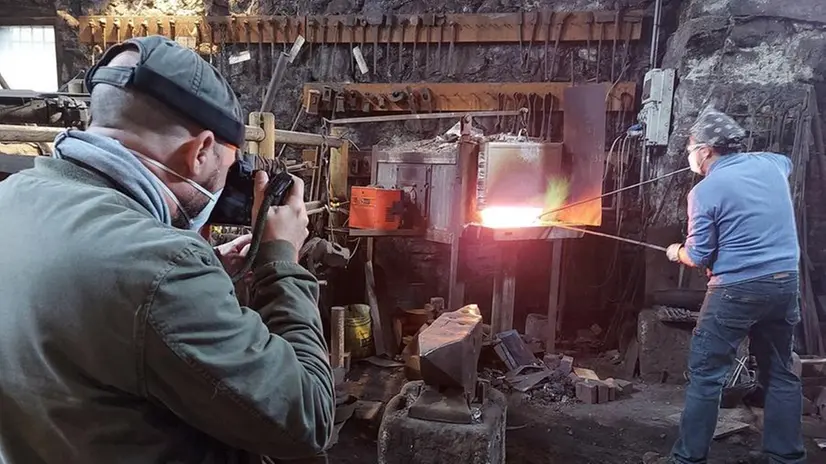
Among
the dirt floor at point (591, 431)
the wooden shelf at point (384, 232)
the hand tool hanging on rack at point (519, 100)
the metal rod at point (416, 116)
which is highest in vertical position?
the hand tool hanging on rack at point (519, 100)

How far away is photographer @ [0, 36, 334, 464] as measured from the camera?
0.79 m

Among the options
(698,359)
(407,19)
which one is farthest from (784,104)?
(407,19)

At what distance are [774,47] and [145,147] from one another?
17.2 feet

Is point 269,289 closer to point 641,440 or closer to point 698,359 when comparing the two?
point 698,359

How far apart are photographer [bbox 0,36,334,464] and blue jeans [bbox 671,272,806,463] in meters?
2.69

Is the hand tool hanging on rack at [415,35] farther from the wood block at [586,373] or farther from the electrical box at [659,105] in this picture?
the wood block at [586,373]

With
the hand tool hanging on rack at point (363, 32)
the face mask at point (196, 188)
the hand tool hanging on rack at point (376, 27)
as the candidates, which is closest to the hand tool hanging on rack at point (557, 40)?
the hand tool hanging on rack at point (376, 27)

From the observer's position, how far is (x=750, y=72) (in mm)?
4859

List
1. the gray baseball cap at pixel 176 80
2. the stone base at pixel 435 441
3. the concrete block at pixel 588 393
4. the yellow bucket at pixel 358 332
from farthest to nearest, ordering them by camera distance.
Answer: the yellow bucket at pixel 358 332 → the concrete block at pixel 588 393 → the stone base at pixel 435 441 → the gray baseball cap at pixel 176 80

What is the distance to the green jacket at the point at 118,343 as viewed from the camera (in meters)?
0.79

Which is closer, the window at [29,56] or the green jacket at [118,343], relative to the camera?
the green jacket at [118,343]

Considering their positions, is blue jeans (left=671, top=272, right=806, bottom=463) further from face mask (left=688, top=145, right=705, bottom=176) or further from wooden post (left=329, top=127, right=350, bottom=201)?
wooden post (left=329, top=127, right=350, bottom=201)

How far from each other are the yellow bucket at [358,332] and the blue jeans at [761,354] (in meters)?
2.66

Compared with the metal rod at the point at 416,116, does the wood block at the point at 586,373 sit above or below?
below
